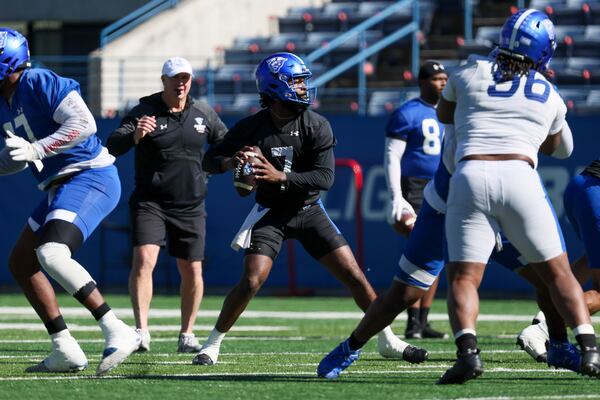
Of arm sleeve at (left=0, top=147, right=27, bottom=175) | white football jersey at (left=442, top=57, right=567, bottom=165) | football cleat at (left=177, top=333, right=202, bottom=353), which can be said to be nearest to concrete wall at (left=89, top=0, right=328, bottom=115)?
football cleat at (left=177, top=333, right=202, bottom=353)

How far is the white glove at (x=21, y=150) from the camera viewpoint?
716cm

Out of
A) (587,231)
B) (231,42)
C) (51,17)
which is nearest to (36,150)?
(587,231)

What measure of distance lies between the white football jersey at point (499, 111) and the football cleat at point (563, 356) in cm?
131

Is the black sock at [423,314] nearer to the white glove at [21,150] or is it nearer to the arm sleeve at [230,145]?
the arm sleeve at [230,145]

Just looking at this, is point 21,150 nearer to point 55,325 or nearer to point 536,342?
point 55,325

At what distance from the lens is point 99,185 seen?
7.72 m

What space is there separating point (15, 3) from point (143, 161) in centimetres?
1743

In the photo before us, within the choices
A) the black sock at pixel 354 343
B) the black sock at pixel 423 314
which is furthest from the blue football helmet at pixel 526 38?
the black sock at pixel 423 314

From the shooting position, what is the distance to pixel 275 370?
7414mm

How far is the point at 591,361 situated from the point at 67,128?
310cm

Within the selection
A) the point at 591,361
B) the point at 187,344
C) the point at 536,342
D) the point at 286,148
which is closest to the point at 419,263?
the point at 591,361

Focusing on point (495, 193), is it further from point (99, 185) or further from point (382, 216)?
point (382, 216)

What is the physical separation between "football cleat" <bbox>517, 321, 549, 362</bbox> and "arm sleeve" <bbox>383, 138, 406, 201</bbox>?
8.58 ft

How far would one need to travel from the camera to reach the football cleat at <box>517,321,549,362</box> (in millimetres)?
7801
